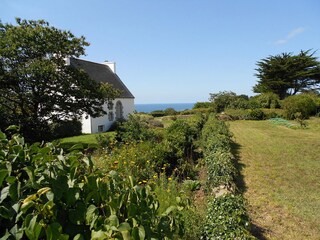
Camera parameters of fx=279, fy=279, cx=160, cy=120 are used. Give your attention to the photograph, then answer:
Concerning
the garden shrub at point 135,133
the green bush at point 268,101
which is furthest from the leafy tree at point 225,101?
the garden shrub at point 135,133

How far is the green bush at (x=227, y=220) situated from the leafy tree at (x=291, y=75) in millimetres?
39185

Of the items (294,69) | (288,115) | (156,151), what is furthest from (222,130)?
(294,69)

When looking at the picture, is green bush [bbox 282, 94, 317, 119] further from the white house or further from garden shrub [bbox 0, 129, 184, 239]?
garden shrub [bbox 0, 129, 184, 239]

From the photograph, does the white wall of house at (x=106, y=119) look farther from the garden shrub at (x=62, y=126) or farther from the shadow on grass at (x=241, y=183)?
the shadow on grass at (x=241, y=183)

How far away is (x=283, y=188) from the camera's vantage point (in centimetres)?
748

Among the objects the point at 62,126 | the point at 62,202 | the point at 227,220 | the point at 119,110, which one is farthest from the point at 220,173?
the point at 119,110

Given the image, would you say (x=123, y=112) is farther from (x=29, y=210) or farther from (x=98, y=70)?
(x=29, y=210)

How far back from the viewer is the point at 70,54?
45.2 feet

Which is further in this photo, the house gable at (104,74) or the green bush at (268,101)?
the green bush at (268,101)

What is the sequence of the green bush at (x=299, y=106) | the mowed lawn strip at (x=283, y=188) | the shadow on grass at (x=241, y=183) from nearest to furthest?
1. the shadow on grass at (x=241, y=183)
2. the mowed lawn strip at (x=283, y=188)
3. the green bush at (x=299, y=106)

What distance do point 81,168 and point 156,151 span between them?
671cm

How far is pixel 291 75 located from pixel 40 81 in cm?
3755

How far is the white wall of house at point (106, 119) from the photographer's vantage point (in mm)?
24391

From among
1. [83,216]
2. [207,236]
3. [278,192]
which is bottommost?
[278,192]
